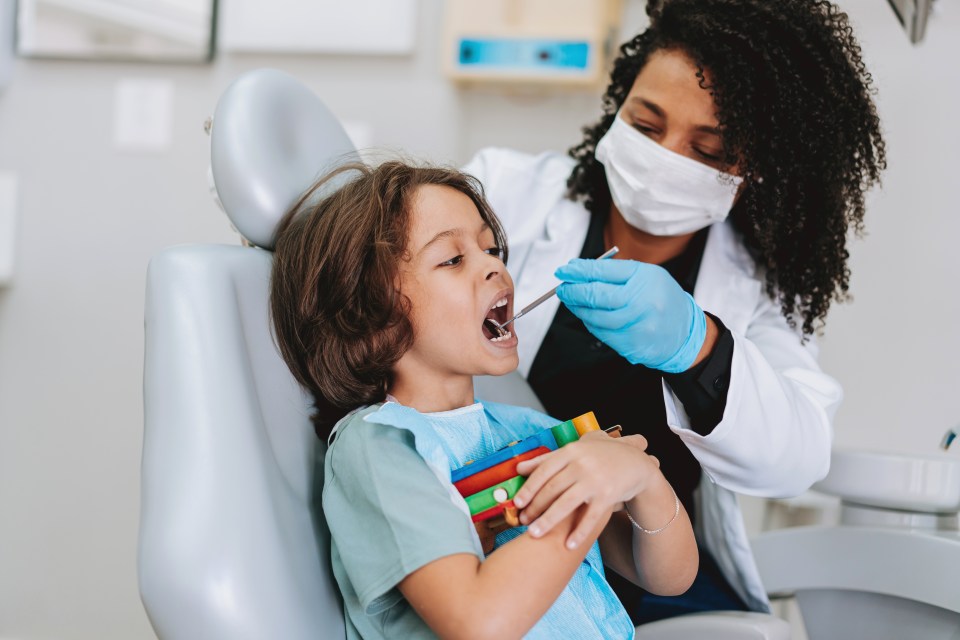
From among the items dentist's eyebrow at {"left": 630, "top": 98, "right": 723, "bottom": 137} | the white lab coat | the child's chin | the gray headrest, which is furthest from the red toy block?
dentist's eyebrow at {"left": 630, "top": 98, "right": 723, "bottom": 137}

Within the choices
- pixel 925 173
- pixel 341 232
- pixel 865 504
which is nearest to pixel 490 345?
pixel 341 232

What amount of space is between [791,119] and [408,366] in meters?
0.69

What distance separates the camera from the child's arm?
0.77 m

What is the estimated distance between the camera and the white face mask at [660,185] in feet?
4.29

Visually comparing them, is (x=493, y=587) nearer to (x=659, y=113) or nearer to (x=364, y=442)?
(x=364, y=442)

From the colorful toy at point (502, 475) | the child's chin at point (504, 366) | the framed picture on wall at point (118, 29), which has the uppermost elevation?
the framed picture on wall at point (118, 29)

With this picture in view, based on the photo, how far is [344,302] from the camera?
1.03 meters

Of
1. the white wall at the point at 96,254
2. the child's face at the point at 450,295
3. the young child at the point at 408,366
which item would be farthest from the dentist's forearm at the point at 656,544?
the white wall at the point at 96,254

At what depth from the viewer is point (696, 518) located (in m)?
1.48

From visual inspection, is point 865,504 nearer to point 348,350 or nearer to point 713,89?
point 713,89

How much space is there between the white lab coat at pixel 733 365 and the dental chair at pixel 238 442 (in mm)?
202

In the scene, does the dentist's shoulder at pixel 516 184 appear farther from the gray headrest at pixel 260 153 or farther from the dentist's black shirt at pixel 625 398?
the gray headrest at pixel 260 153

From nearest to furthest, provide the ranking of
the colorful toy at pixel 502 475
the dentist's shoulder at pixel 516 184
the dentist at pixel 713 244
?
the colorful toy at pixel 502 475 → the dentist at pixel 713 244 → the dentist's shoulder at pixel 516 184

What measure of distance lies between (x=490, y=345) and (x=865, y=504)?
720 millimetres
